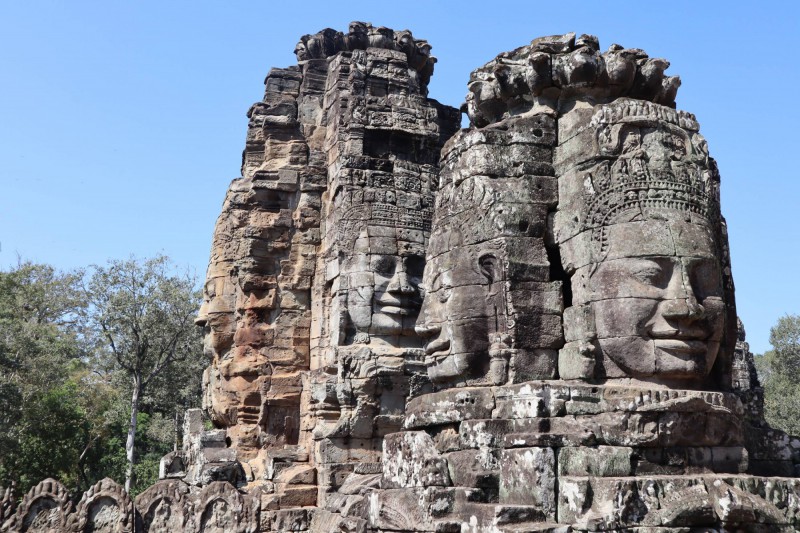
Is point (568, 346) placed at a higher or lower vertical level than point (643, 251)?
lower

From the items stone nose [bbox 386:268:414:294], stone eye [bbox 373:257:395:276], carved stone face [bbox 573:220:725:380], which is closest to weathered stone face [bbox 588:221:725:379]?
carved stone face [bbox 573:220:725:380]

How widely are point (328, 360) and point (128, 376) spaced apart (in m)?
22.8

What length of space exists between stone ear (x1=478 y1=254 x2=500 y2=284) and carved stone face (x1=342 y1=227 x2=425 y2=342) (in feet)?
18.1

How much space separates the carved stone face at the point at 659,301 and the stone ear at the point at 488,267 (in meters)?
0.98

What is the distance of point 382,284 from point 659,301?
270 inches

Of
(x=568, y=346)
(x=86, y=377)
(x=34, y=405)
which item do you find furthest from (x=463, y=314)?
(x=86, y=377)

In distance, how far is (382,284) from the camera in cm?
1392

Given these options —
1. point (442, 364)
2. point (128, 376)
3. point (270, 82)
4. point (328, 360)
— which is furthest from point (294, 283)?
point (128, 376)

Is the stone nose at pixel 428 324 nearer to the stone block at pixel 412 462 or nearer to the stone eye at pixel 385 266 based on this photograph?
the stone block at pixel 412 462

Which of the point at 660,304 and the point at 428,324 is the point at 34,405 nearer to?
the point at 428,324

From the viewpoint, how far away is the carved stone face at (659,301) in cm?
748

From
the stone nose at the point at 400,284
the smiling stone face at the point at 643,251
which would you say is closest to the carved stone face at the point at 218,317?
the stone nose at the point at 400,284

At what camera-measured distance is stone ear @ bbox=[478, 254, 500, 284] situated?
8.28m

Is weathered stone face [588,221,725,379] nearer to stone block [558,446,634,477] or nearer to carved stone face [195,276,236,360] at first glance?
stone block [558,446,634,477]
